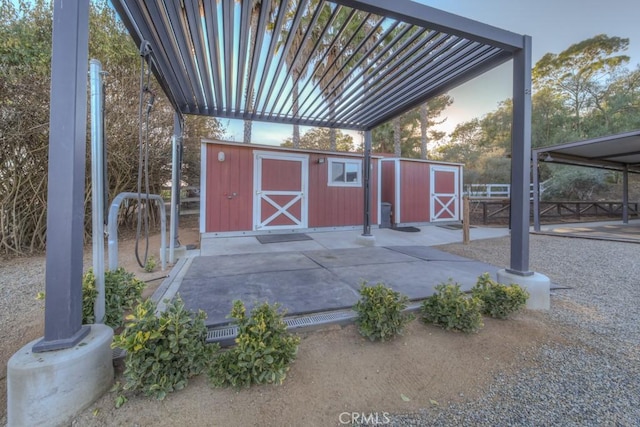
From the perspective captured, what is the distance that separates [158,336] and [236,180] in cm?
501

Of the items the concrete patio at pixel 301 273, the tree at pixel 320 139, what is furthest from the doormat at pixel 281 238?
the tree at pixel 320 139

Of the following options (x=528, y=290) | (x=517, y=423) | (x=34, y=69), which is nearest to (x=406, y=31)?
(x=528, y=290)

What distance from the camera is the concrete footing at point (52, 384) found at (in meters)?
1.09

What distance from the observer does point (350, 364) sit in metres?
1.58

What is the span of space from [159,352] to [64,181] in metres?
0.94

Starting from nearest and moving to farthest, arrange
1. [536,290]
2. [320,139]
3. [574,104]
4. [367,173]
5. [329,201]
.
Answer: [536,290] → [367,173] → [329,201] → [574,104] → [320,139]

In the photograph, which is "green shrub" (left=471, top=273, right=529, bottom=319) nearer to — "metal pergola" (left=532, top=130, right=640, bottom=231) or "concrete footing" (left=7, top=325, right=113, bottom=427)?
"concrete footing" (left=7, top=325, right=113, bottom=427)

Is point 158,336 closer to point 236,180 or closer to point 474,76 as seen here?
point 474,76

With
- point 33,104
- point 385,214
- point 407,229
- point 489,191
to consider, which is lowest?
point 407,229

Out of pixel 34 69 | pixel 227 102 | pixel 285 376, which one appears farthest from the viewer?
pixel 34 69

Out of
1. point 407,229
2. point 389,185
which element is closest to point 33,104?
point 389,185

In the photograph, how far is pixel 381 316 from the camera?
1.76 meters

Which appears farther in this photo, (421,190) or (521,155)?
(421,190)

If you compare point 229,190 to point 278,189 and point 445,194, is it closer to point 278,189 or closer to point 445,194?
point 278,189
